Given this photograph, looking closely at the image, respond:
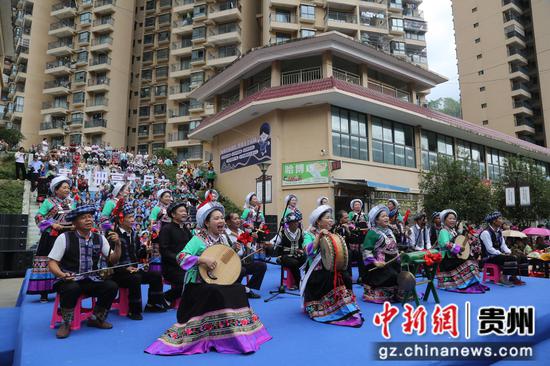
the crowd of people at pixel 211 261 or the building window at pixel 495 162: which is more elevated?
the building window at pixel 495 162

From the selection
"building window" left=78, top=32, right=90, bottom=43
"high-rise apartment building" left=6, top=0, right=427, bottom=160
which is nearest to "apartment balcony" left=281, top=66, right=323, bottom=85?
"high-rise apartment building" left=6, top=0, right=427, bottom=160

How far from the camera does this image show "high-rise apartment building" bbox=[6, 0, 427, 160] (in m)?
38.8

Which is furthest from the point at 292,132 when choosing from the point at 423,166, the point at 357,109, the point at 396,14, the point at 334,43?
the point at 396,14

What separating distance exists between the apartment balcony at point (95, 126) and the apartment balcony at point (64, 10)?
13.5 meters

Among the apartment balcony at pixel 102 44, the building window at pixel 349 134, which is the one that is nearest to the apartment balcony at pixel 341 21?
the building window at pixel 349 134

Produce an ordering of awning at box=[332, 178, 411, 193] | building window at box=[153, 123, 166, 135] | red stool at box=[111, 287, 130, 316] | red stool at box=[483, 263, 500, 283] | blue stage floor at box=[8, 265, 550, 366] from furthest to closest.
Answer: building window at box=[153, 123, 166, 135] → awning at box=[332, 178, 411, 193] → red stool at box=[483, 263, 500, 283] → red stool at box=[111, 287, 130, 316] → blue stage floor at box=[8, 265, 550, 366]

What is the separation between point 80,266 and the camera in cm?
454

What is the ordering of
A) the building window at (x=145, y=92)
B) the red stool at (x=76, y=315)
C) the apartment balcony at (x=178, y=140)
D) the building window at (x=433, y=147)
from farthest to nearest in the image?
the building window at (x=145, y=92) < the apartment balcony at (x=178, y=140) < the building window at (x=433, y=147) < the red stool at (x=76, y=315)

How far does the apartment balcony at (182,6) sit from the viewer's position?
41.4m

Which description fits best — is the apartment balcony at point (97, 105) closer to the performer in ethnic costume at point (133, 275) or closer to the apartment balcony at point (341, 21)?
the apartment balcony at point (341, 21)

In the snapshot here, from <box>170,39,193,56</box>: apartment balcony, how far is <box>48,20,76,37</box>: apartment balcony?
1300 cm

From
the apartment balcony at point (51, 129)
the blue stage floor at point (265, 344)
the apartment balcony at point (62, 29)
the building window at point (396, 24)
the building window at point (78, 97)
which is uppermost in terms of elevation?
the apartment balcony at point (62, 29)

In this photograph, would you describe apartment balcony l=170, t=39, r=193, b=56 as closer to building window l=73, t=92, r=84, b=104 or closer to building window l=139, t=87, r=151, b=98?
building window l=139, t=87, r=151, b=98

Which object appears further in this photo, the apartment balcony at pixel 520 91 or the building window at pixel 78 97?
the building window at pixel 78 97
